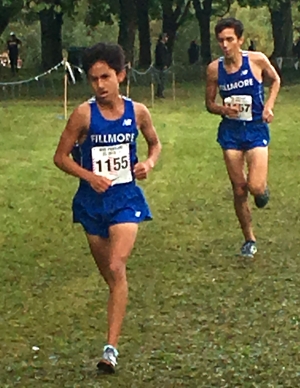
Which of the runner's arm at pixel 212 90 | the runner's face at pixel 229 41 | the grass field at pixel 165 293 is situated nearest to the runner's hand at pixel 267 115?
the runner's arm at pixel 212 90

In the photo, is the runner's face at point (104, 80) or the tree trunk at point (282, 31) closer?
the runner's face at point (104, 80)

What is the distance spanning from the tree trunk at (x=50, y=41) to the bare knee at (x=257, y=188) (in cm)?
3643

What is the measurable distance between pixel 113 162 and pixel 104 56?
0.64m

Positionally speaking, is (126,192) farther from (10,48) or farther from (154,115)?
(10,48)

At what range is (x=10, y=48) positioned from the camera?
44.5 metres

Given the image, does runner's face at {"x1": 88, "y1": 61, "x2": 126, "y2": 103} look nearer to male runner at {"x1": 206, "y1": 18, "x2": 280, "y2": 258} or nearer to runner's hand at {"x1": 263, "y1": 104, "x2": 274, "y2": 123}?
male runner at {"x1": 206, "y1": 18, "x2": 280, "y2": 258}

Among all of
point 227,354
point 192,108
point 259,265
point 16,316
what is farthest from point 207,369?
point 192,108

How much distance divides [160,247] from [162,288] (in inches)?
71.0

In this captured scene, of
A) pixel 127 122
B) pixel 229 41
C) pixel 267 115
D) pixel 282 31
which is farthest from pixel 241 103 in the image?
pixel 282 31

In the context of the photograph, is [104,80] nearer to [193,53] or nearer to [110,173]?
[110,173]

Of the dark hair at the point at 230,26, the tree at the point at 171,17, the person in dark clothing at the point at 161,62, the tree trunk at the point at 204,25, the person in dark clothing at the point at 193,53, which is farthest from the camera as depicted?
the person in dark clothing at the point at 193,53

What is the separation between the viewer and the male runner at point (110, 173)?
610 centimetres

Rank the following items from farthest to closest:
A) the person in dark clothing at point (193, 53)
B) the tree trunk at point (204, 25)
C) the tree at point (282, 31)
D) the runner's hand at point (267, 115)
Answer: the person in dark clothing at point (193, 53) → the tree trunk at point (204, 25) → the tree at point (282, 31) → the runner's hand at point (267, 115)

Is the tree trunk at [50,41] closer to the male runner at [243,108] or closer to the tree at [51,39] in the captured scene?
the tree at [51,39]
